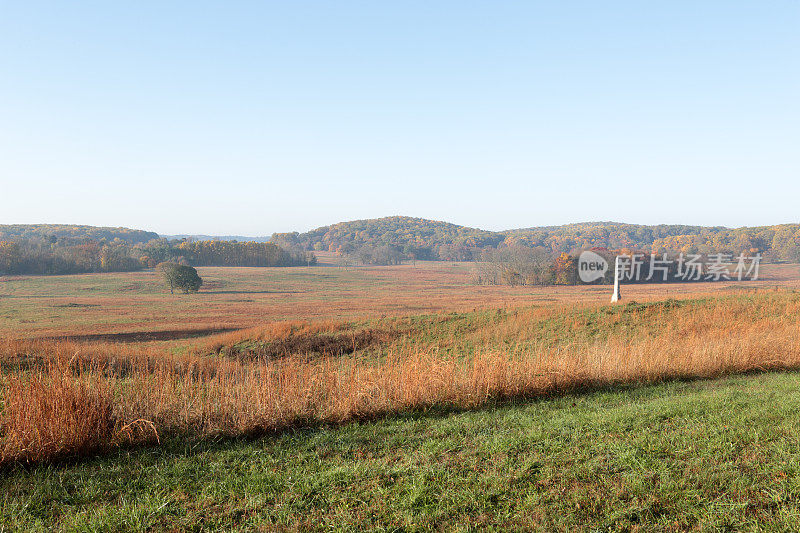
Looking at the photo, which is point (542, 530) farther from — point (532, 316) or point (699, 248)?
point (699, 248)

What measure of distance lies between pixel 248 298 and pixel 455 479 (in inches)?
2497

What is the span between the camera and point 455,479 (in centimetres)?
401

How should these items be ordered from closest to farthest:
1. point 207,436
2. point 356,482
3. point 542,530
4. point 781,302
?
point 542,530
point 356,482
point 207,436
point 781,302

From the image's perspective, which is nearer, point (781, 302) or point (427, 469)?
point (427, 469)

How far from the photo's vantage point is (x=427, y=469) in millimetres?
4219

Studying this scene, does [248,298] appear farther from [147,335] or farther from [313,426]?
[313,426]

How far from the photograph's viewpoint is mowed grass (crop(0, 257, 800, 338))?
1521 inches

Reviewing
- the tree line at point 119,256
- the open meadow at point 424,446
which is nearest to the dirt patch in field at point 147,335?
the open meadow at point 424,446

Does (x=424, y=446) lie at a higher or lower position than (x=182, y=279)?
higher

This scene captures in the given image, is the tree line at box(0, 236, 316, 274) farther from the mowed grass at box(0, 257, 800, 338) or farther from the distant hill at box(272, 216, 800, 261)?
the distant hill at box(272, 216, 800, 261)

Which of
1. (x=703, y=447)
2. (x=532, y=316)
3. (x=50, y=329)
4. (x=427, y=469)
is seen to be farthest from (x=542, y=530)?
(x=50, y=329)

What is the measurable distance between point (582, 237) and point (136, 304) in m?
145

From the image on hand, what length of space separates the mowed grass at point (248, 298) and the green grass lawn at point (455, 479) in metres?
22.6

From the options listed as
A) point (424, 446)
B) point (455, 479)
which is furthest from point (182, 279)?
point (455, 479)
